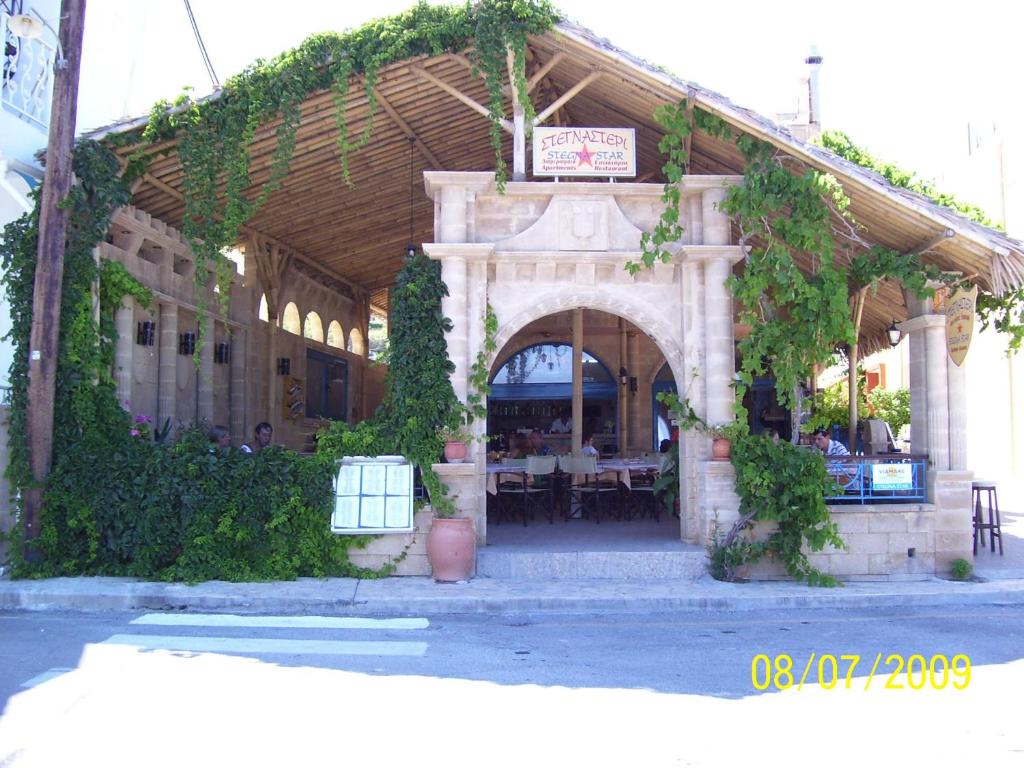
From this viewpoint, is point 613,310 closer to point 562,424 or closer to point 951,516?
point 951,516

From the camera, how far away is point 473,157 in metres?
13.8

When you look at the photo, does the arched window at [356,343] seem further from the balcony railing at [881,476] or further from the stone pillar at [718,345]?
the balcony railing at [881,476]

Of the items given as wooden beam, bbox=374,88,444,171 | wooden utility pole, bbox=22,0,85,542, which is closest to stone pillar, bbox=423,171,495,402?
wooden beam, bbox=374,88,444,171

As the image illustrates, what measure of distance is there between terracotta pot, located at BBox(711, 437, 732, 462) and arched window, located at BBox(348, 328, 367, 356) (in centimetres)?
1225

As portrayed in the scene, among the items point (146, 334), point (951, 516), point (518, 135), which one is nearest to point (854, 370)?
point (951, 516)

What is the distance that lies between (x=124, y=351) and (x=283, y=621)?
4862mm

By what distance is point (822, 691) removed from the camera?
18.6 ft

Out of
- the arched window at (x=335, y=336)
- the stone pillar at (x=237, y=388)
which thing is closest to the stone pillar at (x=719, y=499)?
the stone pillar at (x=237, y=388)

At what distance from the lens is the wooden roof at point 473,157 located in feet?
30.0

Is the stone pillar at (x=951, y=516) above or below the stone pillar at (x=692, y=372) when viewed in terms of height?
below

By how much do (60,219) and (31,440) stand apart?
2317mm

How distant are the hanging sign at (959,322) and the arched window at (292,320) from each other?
11.2 metres

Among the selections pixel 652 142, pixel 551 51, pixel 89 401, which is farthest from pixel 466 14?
pixel 89 401

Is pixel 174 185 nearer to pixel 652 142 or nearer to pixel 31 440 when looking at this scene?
pixel 31 440
